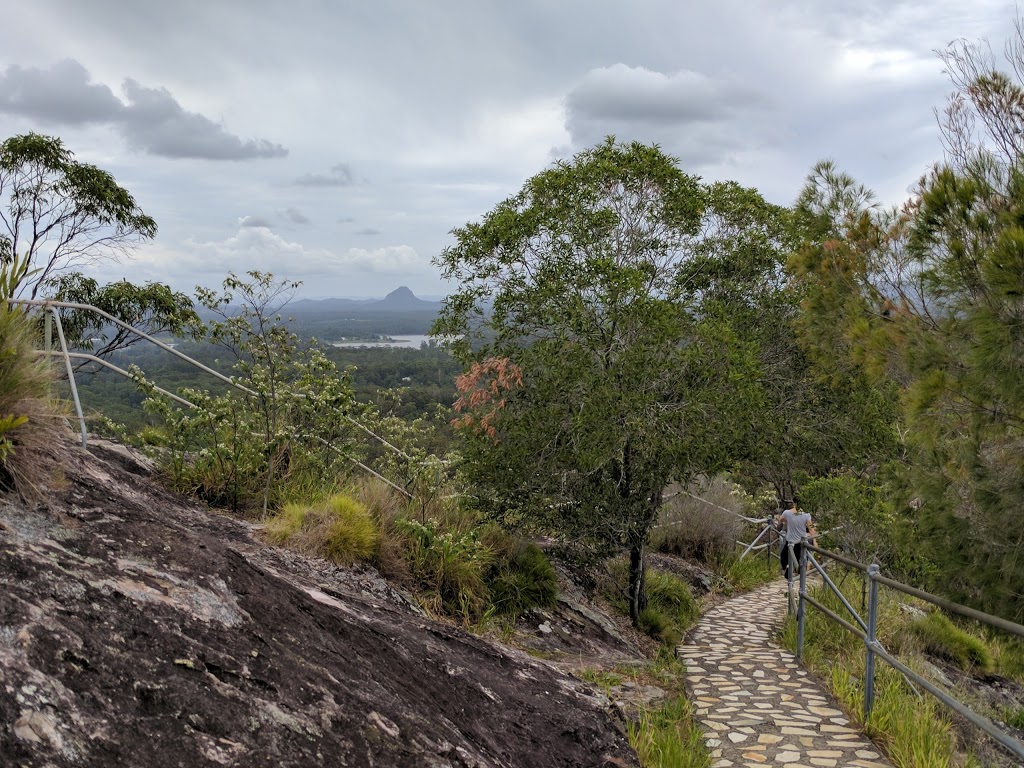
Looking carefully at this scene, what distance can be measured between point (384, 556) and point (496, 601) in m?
1.39

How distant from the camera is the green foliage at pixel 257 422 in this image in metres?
6.00

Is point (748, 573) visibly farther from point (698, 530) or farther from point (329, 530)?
point (329, 530)

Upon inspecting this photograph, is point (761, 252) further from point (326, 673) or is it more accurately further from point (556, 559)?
point (326, 673)

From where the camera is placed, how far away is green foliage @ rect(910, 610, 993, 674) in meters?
9.31

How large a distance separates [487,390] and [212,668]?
5510 mm

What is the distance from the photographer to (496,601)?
22.0ft

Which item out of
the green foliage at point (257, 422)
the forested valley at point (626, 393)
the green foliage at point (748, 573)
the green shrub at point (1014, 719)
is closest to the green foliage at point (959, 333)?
the forested valley at point (626, 393)

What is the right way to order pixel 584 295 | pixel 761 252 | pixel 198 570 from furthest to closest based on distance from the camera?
pixel 761 252
pixel 584 295
pixel 198 570

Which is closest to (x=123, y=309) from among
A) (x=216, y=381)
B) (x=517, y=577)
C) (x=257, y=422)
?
(x=216, y=381)

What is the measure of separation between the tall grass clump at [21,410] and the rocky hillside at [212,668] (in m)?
0.13

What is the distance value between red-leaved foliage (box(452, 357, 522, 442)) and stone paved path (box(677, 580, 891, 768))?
3179mm

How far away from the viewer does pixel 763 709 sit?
556cm

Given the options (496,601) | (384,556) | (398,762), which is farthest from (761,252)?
(398,762)

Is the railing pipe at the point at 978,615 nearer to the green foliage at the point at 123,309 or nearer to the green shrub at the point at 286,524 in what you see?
the green shrub at the point at 286,524
